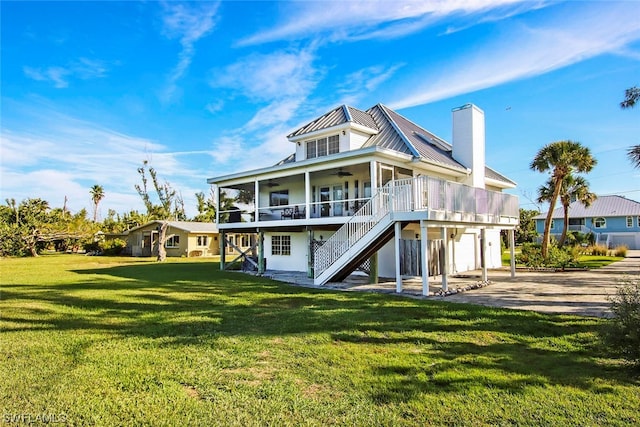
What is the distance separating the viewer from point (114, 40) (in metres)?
14.8

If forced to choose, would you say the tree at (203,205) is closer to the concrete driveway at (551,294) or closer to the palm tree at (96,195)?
the palm tree at (96,195)

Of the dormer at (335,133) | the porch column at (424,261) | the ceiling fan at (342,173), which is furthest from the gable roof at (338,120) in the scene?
the porch column at (424,261)

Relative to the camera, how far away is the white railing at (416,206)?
12180 millimetres

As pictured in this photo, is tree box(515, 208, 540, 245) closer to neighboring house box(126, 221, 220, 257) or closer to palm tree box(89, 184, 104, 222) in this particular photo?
neighboring house box(126, 221, 220, 257)

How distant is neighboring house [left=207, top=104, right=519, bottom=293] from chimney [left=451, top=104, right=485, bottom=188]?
0.05 meters

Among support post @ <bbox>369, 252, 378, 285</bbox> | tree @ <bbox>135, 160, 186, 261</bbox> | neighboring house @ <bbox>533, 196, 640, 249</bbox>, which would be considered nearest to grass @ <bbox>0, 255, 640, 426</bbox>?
support post @ <bbox>369, 252, 378, 285</bbox>

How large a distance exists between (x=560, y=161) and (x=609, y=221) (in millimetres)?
26342

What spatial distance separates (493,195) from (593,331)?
8.94 meters

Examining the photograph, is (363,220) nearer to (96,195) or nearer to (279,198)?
(279,198)

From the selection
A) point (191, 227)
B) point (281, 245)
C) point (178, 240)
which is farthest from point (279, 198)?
point (178, 240)

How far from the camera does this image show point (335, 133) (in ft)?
60.5

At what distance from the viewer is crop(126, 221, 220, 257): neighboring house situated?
38.5m

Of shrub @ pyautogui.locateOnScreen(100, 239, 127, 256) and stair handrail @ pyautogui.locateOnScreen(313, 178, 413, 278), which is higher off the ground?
stair handrail @ pyautogui.locateOnScreen(313, 178, 413, 278)

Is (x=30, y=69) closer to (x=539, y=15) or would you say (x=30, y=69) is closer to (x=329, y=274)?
(x=329, y=274)
